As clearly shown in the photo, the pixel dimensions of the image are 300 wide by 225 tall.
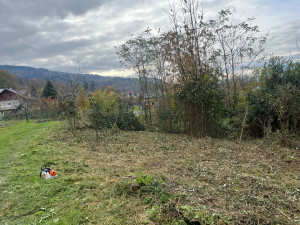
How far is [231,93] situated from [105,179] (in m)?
6.84

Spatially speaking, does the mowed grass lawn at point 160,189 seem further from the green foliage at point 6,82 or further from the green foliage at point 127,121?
the green foliage at point 6,82

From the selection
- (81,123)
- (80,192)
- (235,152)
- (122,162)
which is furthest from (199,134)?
(81,123)

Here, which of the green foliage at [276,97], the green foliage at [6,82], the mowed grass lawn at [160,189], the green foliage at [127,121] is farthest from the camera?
the green foliage at [6,82]

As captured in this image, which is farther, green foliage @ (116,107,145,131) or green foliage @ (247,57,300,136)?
green foliage @ (116,107,145,131)

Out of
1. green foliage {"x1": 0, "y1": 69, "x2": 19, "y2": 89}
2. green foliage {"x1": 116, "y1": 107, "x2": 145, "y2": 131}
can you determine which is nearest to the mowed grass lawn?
green foliage {"x1": 116, "y1": 107, "x2": 145, "y2": 131}

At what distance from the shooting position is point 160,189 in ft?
8.75

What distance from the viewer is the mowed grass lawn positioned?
2148mm

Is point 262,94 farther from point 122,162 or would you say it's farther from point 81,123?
point 81,123

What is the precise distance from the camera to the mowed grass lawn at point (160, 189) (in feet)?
7.05

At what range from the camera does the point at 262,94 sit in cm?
759

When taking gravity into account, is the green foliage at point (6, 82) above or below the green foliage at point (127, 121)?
above

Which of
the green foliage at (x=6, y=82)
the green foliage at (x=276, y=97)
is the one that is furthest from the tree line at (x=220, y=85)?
the green foliage at (x=6, y=82)

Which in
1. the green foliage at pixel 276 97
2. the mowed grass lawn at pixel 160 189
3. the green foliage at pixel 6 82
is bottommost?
the mowed grass lawn at pixel 160 189

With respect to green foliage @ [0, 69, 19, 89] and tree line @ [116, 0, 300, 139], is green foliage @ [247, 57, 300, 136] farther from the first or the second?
green foliage @ [0, 69, 19, 89]
